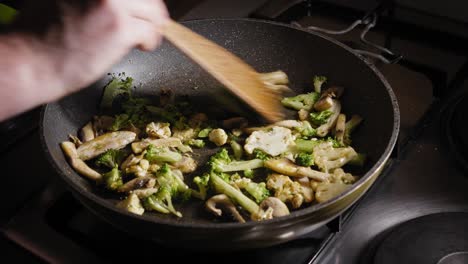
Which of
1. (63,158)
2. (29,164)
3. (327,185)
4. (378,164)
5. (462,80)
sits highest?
(462,80)

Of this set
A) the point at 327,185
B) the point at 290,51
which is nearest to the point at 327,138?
the point at 327,185

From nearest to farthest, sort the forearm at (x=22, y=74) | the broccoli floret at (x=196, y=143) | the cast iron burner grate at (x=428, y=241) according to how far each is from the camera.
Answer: the forearm at (x=22, y=74)
the cast iron burner grate at (x=428, y=241)
the broccoli floret at (x=196, y=143)

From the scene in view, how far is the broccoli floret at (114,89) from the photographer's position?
5.11ft

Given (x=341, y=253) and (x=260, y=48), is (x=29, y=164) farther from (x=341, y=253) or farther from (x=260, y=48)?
(x=341, y=253)

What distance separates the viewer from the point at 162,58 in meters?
1.67

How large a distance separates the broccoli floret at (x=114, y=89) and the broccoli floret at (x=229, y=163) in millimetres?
392

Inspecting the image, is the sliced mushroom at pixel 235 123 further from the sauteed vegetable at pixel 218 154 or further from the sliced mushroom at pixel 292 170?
the sliced mushroom at pixel 292 170

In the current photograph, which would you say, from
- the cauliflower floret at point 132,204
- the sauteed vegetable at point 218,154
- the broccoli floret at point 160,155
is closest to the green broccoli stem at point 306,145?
the sauteed vegetable at point 218,154

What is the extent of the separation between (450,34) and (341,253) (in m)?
0.97

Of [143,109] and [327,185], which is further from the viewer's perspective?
[143,109]

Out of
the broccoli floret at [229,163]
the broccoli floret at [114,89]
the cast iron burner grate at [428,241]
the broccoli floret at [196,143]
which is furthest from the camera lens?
the broccoli floret at [114,89]

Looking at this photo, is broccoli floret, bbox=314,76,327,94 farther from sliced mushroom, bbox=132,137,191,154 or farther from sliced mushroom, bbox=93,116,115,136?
sliced mushroom, bbox=93,116,115,136

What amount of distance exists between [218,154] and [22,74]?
1.89 ft

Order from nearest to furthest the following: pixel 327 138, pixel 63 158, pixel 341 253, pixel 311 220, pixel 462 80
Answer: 1. pixel 311 220
2. pixel 341 253
3. pixel 63 158
4. pixel 327 138
5. pixel 462 80
